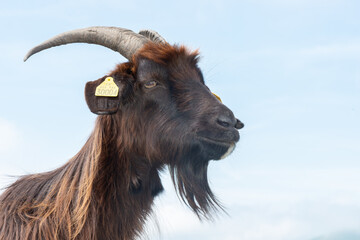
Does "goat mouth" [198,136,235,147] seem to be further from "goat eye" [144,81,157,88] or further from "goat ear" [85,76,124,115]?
"goat ear" [85,76,124,115]

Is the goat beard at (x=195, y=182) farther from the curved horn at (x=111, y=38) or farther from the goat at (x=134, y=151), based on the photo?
the curved horn at (x=111, y=38)

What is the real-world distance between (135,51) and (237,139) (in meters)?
1.58

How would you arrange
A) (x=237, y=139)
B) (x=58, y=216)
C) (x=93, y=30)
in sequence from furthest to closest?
(x=93, y=30) < (x=58, y=216) < (x=237, y=139)

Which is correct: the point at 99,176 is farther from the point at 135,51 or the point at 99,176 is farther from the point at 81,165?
the point at 135,51

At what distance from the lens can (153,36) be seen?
6727mm

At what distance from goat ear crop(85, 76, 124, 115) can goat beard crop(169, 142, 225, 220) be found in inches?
33.7

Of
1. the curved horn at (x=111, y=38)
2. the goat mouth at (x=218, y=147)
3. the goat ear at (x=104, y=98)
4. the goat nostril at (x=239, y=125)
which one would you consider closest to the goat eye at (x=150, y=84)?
the goat ear at (x=104, y=98)

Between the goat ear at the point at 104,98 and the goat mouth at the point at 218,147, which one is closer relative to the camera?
the goat mouth at the point at 218,147

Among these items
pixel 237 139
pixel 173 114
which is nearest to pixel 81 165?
pixel 173 114

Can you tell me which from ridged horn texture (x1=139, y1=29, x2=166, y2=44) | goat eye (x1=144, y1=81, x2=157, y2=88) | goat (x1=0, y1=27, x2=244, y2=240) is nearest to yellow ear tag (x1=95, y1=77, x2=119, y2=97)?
goat (x1=0, y1=27, x2=244, y2=240)

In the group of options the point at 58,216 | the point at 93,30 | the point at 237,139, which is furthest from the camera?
the point at 93,30

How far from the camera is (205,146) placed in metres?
5.41

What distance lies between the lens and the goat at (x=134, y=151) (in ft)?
18.0

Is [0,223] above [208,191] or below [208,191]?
below
